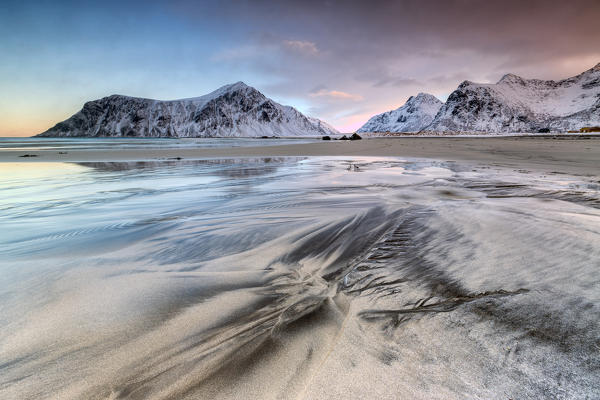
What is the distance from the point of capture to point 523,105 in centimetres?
11469

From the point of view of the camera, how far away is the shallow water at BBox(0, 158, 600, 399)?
2.82 ft

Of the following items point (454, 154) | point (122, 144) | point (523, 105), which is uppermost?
point (523, 105)

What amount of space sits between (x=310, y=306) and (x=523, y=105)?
15449 cm

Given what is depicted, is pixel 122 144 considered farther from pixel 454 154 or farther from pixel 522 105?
pixel 522 105

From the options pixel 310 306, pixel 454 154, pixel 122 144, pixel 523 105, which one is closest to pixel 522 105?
pixel 523 105

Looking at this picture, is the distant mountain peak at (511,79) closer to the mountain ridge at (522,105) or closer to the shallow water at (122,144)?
the mountain ridge at (522,105)

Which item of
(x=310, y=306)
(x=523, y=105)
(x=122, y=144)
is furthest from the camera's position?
(x=523, y=105)

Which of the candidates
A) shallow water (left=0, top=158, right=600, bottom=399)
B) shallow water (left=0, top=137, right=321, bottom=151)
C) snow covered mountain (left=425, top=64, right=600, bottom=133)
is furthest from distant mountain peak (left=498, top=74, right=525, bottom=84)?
shallow water (left=0, top=158, right=600, bottom=399)

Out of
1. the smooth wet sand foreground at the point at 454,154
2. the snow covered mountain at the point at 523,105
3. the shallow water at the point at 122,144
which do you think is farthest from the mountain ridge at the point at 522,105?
the smooth wet sand foreground at the point at 454,154

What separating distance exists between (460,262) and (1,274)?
287cm

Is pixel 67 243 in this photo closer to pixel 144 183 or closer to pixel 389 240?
pixel 389 240

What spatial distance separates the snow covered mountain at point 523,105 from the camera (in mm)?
96000

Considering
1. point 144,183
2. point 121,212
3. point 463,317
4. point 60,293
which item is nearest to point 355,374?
point 463,317

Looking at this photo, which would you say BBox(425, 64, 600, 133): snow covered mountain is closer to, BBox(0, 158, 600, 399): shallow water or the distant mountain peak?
the distant mountain peak
